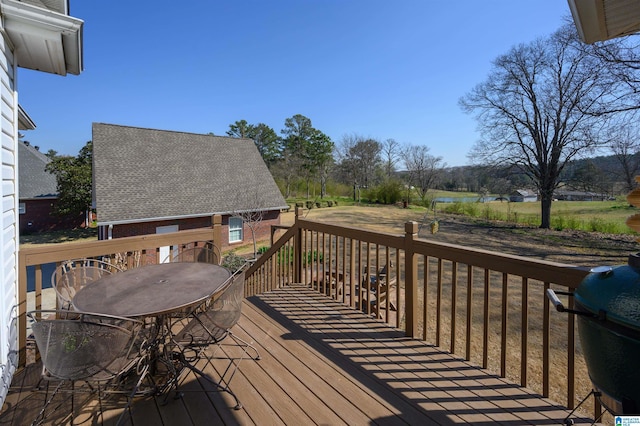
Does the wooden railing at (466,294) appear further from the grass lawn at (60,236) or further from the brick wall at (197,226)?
the grass lawn at (60,236)

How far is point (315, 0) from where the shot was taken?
24.7ft

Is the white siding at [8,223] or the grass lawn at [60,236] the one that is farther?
the grass lawn at [60,236]

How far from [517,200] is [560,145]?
18.3 feet

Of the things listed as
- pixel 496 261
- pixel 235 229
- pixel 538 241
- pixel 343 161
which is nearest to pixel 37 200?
pixel 235 229

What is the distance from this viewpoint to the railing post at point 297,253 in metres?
A: 4.03

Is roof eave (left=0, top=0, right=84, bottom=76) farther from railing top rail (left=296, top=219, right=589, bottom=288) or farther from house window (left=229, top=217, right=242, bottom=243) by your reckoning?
house window (left=229, top=217, right=242, bottom=243)

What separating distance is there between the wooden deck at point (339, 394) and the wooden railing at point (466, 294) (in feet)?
0.75

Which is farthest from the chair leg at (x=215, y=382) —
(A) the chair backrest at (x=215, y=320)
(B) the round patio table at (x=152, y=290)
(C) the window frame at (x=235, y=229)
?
(C) the window frame at (x=235, y=229)

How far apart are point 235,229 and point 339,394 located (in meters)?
13.1

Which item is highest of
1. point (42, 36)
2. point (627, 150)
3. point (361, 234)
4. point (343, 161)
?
point (343, 161)

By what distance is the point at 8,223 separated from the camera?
2.10 metres

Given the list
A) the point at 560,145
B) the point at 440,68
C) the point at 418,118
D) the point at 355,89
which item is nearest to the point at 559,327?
the point at 440,68

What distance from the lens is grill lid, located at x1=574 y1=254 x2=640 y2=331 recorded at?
932 millimetres

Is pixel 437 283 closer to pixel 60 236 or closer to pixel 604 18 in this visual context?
pixel 604 18
